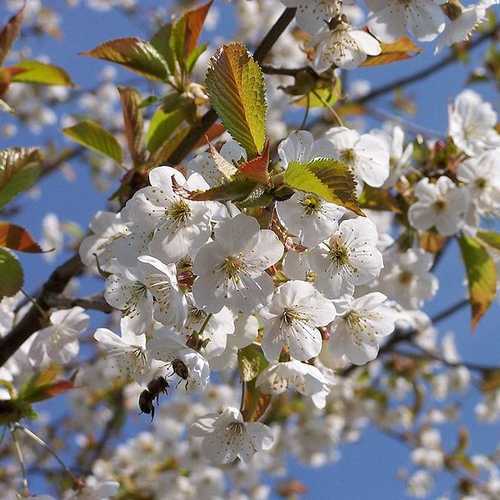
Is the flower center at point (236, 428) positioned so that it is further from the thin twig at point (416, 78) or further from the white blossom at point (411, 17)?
the thin twig at point (416, 78)

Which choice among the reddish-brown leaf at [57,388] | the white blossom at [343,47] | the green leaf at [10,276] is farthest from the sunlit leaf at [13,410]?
the white blossom at [343,47]

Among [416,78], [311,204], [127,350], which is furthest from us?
[416,78]

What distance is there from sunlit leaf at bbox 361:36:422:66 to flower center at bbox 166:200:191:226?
74 cm

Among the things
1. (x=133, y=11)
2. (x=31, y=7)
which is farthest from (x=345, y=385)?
(x=31, y=7)

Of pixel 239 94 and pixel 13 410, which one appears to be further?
pixel 13 410

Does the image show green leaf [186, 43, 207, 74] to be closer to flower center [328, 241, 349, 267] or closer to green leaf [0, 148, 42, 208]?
green leaf [0, 148, 42, 208]

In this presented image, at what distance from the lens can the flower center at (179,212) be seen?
116 centimetres

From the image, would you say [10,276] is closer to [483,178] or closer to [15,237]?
[15,237]

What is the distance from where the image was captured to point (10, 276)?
1.40m

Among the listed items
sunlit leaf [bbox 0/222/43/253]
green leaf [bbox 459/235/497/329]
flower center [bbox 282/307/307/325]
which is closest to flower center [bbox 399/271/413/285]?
green leaf [bbox 459/235/497/329]

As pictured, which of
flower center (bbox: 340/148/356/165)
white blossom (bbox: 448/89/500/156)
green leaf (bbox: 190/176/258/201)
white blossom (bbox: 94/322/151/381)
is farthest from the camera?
white blossom (bbox: 448/89/500/156)

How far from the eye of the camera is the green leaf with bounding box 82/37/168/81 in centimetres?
163

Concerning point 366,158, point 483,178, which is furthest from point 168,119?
point 483,178

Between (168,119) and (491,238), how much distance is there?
906 millimetres
